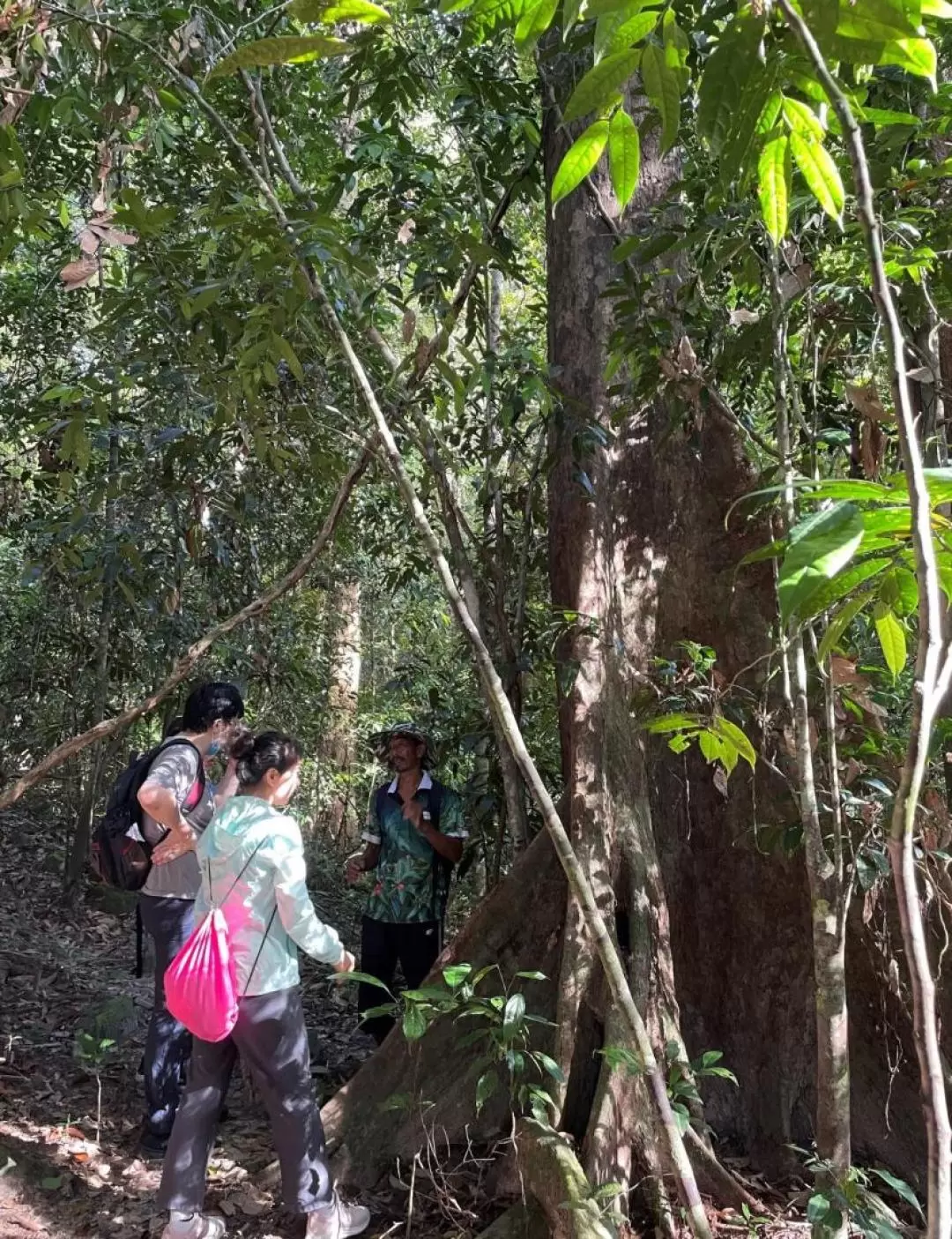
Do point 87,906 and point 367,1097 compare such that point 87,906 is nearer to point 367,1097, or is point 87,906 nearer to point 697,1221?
point 367,1097

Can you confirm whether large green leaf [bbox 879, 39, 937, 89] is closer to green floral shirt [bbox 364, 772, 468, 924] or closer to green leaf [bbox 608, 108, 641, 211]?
green leaf [bbox 608, 108, 641, 211]

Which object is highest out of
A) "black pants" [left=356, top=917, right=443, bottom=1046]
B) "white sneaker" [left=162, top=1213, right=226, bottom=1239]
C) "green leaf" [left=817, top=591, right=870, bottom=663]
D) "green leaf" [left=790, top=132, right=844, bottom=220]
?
"green leaf" [left=790, top=132, right=844, bottom=220]

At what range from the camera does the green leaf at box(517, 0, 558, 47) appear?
4.70 ft

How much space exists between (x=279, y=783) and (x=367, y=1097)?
49.8 inches

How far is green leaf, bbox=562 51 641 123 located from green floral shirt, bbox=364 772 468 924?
11.1ft

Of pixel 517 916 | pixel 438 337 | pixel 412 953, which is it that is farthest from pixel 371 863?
pixel 438 337

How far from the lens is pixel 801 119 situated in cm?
128

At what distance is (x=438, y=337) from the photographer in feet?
9.70

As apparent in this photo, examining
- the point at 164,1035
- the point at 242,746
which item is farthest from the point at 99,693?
the point at 242,746

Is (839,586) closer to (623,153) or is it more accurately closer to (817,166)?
(817,166)

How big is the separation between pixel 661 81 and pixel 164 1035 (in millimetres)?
3579

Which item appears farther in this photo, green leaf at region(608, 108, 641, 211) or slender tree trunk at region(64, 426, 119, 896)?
slender tree trunk at region(64, 426, 119, 896)

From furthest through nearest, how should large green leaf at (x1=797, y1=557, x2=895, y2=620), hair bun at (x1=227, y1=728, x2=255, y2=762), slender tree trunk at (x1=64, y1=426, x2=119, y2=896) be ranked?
slender tree trunk at (x1=64, y1=426, x2=119, y2=896), hair bun at (x1=227, y1=728, x2=255, y2=762), large green leaf at (x1=797, y1=557, x2=895, y2=620)

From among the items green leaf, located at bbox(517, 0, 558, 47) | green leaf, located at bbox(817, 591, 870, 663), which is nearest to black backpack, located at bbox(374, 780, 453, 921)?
green leaf, located at bbox(817, 591, 870, 663)
